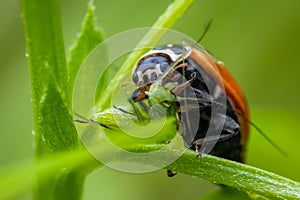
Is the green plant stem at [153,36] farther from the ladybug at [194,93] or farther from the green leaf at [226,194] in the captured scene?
the green leaf at [226,194]

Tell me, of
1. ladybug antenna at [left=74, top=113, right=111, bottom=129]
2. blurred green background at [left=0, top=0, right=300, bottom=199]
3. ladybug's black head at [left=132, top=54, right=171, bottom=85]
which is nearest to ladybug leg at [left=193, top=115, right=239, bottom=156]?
ladybug's black head at [left=132, top=54, right=171, bottom=85]

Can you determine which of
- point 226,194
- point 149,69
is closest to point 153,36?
point 149,69

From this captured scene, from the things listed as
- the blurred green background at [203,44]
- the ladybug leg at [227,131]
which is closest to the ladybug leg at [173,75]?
the ladybug leg at [227,131]

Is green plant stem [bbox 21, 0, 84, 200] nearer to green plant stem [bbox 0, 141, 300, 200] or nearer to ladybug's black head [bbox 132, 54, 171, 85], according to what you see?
green plant stem [bbox 0, 141, 300, 200]

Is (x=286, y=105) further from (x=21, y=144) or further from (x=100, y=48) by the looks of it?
(x=100, y=48)

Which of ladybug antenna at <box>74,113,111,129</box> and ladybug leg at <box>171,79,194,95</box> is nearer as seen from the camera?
ladybug antenna at <box>74,113,111,129</box>

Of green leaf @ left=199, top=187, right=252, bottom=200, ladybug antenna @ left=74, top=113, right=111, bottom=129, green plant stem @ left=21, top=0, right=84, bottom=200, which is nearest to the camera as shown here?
green plant stem @ left=21, top=0, right=84, bottom=200

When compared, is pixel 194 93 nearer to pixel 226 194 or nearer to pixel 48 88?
pixel 226 194

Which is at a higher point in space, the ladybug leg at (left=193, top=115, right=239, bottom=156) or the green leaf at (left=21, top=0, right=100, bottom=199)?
the green leaf at (left=21, top=0, right=100, bottom=199)

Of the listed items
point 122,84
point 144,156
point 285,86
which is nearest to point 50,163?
point 144,156

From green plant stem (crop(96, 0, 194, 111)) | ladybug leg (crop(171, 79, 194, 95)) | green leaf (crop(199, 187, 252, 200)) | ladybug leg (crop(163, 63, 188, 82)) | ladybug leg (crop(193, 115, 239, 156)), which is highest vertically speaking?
green plant stem (crop(96, 0, 194, 111))
